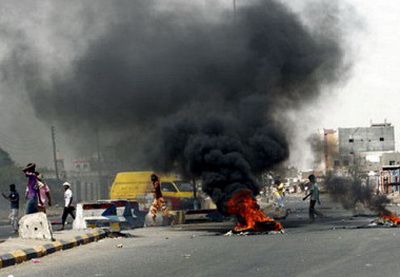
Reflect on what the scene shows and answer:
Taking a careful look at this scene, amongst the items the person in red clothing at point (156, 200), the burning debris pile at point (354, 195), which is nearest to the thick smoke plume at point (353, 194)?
the burning debris pile at point (354, 195)

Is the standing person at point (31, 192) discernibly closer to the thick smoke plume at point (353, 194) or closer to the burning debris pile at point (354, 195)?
the burning debris pile at point (354, 195)

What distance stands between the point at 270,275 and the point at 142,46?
16964 mm

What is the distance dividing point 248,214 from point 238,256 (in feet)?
20.4

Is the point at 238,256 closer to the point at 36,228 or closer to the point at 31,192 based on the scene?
the point at 36,228

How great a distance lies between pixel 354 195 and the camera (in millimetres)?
32812

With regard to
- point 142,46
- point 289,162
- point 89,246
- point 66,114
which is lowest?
point 89,246

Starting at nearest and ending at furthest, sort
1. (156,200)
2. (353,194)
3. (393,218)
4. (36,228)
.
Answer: (36,228)
(393,218)
(156,200)
(353,194)

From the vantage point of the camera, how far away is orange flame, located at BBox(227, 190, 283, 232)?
19328 millimetres

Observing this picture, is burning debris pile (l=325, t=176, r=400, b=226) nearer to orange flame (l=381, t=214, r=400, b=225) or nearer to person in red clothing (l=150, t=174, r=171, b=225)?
orange flame (l=381, t=214, r=400, b=225)

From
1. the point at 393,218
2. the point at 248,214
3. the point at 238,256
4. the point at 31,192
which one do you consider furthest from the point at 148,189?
the point at 238,256

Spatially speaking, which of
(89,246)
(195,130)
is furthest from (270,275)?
(195,130)

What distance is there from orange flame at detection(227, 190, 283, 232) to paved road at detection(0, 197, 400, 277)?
58cm

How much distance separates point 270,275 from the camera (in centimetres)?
1064

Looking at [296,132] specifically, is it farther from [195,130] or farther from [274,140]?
[195,130]
